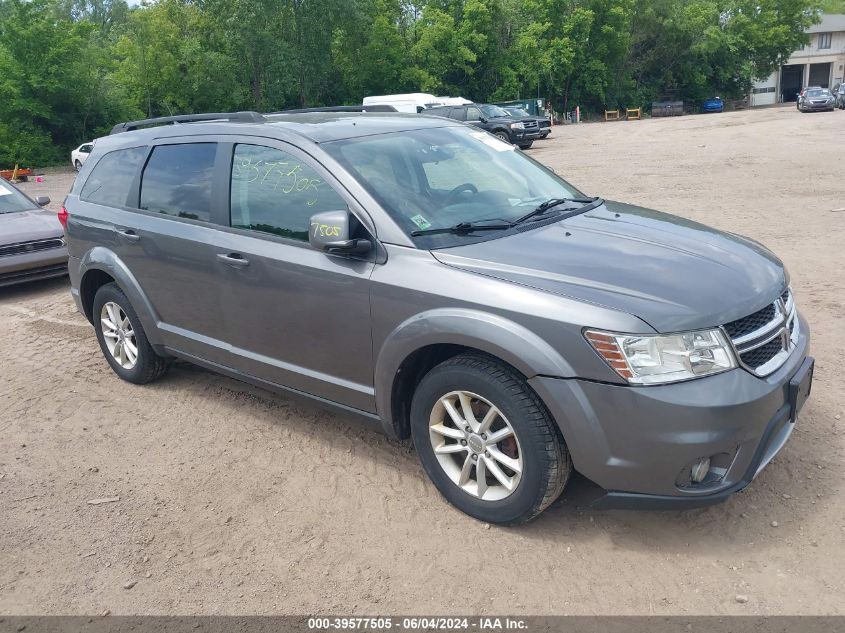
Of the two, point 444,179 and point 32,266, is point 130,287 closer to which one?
point 444,179

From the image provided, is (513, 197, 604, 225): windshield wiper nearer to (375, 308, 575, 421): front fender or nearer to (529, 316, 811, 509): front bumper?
(375, 308, 575, 421): front fender

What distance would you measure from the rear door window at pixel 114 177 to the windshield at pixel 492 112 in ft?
80.1

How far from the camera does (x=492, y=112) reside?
29.3 metres

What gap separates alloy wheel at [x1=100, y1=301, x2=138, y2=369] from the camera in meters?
5.33

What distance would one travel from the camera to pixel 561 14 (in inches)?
2330

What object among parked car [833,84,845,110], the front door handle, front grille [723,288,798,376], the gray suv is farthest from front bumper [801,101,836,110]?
the front door handle

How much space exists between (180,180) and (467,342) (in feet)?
7.98

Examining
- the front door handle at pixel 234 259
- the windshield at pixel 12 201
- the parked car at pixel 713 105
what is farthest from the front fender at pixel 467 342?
the parked car at pixel 713 105

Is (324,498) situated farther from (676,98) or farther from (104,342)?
(676,98)

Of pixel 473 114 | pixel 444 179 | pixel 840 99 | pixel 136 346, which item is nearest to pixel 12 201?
pixel 136 346

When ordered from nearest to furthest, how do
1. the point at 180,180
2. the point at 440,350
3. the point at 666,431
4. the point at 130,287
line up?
the point at 666,431 → the point at 440,350 → the point at 180,180 → the point at 130,287

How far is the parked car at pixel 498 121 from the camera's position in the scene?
26.6 m

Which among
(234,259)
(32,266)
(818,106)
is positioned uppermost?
(234,259)

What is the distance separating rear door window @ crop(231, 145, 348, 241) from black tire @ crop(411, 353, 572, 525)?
105 cm
